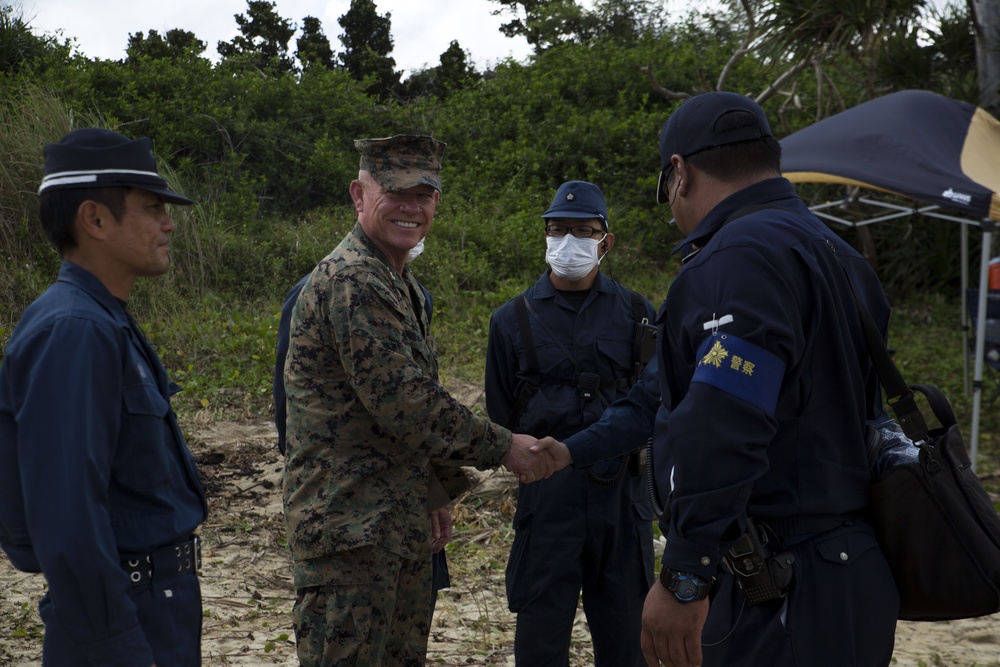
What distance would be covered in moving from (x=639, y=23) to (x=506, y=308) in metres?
15.8

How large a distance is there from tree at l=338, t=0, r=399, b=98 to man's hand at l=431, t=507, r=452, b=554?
15.6m

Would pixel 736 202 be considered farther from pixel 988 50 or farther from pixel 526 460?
pixel 988 50

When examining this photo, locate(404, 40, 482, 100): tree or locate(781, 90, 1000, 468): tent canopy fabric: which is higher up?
locate(404, 40, 482, 100): tree

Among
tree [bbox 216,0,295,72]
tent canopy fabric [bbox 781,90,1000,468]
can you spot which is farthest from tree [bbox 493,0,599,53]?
tent canopy fabric [bbox 781,90,1000,468]

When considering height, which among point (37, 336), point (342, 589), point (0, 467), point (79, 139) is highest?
point (79, 139)

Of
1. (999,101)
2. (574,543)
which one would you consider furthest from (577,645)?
(999,101)

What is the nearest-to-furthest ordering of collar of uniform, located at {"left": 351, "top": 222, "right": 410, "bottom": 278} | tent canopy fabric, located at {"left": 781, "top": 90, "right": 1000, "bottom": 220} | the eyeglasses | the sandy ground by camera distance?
collar of uniform, located at {"left": 351, "top": 222, "right": 410, "bottom": 278}, the eyeglasses, the sandy ground, tent canopy fabric, located at {"left": 781, "top": 90, "right": 1000, "bottom": 220}

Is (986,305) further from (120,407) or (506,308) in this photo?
(120,407)

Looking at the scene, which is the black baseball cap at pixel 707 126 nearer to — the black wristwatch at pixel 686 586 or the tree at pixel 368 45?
the black wristwatch at pixel 686 586

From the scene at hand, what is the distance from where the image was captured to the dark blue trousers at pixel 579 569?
3.71 metres

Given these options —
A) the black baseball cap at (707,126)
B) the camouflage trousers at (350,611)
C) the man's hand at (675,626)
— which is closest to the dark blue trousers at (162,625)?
the camouflage trousers at (350,611)

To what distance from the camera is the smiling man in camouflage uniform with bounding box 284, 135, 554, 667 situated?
2.78 meters

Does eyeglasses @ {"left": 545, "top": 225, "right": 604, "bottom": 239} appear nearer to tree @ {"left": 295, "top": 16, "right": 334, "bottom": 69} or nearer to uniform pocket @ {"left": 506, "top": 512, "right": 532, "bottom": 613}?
uniform pocket @ {"left": 506, "top": 512, "right": 532, "bottom": 613}

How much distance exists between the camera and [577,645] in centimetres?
485
